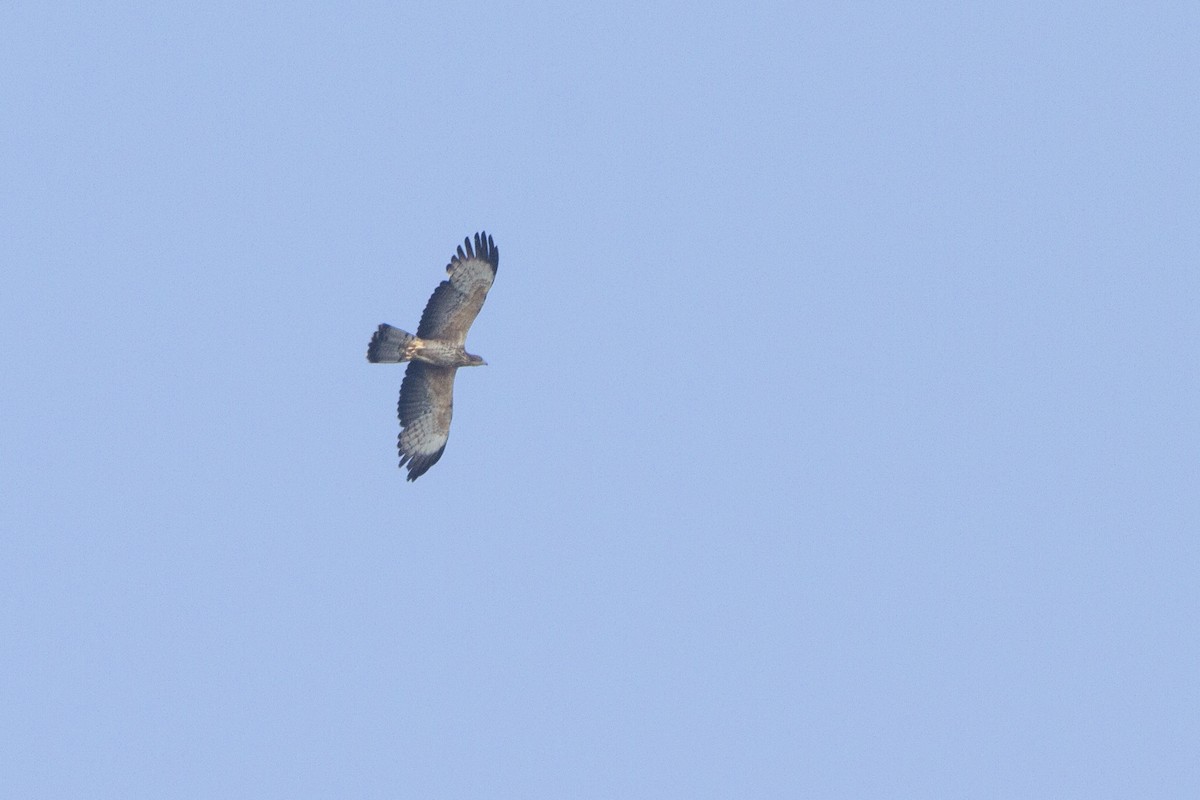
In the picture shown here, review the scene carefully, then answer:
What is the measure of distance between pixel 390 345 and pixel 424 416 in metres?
1.65

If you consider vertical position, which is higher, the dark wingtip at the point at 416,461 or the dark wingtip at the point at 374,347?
the dark wingtip at the point at 374,347

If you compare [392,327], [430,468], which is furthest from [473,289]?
[430,468]

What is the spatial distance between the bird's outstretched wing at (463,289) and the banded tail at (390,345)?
0.91 ft

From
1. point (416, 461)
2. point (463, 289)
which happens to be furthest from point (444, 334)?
point (416, 461)

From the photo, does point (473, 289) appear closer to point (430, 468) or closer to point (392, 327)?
point (392, 327)

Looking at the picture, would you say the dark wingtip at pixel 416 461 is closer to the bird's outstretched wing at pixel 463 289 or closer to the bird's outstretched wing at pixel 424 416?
the bird's outstretched wing at pixel 424 416

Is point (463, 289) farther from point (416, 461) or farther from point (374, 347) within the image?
point (416, 461)

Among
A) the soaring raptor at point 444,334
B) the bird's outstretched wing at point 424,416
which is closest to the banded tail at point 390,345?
the soaring raptor at point 444,334

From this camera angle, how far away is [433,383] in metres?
28.4

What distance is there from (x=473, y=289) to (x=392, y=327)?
1257 mm

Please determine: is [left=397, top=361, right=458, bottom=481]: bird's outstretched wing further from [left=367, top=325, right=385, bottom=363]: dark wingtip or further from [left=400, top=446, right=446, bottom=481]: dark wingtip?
[left=367, top=325, right=385, bottom=363]: dark wingtip

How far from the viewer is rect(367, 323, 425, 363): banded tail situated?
27516mm

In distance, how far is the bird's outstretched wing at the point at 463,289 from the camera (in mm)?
27344

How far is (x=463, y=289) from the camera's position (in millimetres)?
27375
